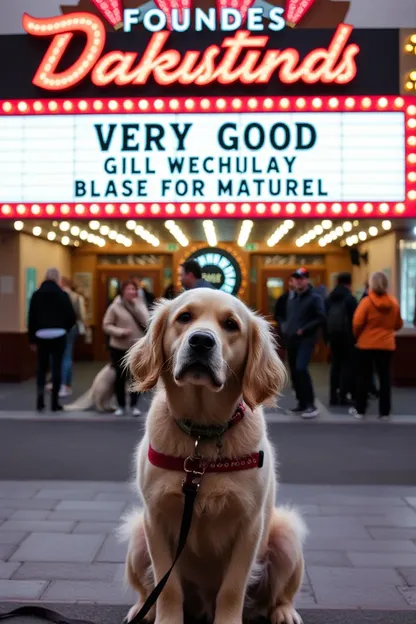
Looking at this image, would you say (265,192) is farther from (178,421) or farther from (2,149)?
(178,421)

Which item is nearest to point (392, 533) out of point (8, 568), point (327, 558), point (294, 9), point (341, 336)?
point (327, 558)

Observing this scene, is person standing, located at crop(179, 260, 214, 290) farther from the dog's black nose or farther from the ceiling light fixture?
the dog's black nose

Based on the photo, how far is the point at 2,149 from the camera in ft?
38.6

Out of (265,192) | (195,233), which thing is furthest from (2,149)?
(195,233)

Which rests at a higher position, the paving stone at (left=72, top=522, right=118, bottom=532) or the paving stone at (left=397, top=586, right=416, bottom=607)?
the paving stone at (left=397, top=586, right=416, bottom=607)

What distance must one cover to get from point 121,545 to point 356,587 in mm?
1473

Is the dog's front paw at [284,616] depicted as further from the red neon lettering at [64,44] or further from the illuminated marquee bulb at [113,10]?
the illuminated marquee bulb at [113,10]

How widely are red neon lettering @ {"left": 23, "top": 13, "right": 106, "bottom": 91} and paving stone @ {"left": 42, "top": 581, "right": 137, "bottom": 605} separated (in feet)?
32.3

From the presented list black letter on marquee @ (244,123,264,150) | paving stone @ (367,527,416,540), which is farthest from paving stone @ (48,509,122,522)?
black letter on marquee @ (244,123,264,150)

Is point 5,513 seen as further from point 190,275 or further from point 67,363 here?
point 67,363

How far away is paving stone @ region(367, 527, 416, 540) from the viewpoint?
4832 mm

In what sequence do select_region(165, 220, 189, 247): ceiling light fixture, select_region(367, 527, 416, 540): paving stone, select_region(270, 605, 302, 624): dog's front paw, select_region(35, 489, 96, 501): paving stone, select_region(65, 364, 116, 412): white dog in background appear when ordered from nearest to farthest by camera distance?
select_region(270, 605, 302, 624): dog's front paw
select_region(367, 527, 416, 540): paving stone
select_region(35, 489, 96, 501): paving stone
select_region(65, 364, 116, 412): white dog in background
select_region(165, 220, 189, 247): ceiling light fixture

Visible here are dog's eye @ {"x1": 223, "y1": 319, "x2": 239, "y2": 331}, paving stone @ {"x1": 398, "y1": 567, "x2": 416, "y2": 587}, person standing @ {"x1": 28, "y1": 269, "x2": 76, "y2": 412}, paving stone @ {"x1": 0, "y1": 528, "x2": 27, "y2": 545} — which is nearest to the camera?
dog's eye @ {"x1": 223, "y1": 319, "x2": 239, "y2": 331}

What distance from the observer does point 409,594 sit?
12.5 ft
